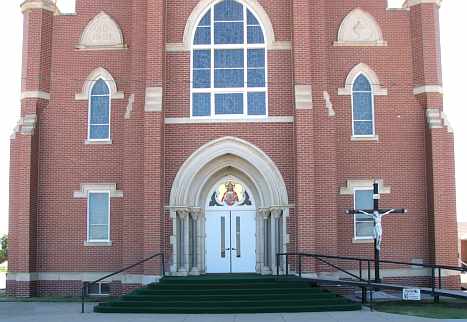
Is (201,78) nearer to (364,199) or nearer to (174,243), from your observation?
(174,243)

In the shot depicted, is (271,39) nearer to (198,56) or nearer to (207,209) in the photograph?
(198,56)

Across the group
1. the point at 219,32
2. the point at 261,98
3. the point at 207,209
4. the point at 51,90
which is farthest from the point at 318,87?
the point at 51,90

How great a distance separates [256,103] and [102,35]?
573cm

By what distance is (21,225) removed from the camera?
22812mm

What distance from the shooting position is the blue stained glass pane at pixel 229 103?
73.7ft

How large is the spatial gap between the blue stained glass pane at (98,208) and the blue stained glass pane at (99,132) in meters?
1.84

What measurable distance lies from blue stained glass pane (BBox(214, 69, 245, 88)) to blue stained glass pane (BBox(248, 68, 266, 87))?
0.25 metres

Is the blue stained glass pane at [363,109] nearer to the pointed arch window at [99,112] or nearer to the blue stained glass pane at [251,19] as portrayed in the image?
the blue stained glass pane at [251,19]

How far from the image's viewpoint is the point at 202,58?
2278 cm

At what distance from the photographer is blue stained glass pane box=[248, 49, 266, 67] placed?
74.6 ft

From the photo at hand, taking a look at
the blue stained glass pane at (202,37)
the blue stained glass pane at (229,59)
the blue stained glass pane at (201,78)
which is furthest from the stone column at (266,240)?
the blue stained glass pane at (202,37)

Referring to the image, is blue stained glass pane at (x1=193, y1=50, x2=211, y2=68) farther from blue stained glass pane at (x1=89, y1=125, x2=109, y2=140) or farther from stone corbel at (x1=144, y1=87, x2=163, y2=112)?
blue stained glass pane at (x1=89, y1=125, x2=109, y2=140)

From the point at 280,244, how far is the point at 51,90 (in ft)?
29.5

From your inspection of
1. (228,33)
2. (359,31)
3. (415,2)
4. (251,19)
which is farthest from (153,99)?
(415,2)
